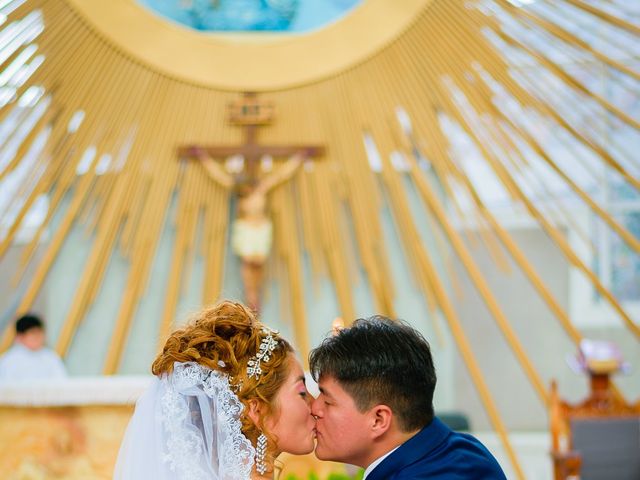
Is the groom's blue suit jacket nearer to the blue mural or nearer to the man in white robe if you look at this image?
the man in white robe

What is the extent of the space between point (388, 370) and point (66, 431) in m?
1.78

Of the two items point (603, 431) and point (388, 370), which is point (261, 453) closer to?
point (388, 370)

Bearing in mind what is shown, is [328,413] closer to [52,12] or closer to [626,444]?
[52,12]

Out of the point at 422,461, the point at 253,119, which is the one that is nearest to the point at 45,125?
the point at 253,119

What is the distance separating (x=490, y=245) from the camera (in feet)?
16.5

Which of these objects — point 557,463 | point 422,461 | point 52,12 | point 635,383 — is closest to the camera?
point 422,461

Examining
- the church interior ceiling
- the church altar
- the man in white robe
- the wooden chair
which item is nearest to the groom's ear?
the church altar

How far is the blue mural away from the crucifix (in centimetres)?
45

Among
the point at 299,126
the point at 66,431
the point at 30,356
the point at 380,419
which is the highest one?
the point at 299,126

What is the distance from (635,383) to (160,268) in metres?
4.54

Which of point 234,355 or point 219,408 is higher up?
point 234,355

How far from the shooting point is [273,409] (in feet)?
6.50

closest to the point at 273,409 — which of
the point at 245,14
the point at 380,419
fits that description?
the point at 380,419

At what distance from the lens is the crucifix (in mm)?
4918
